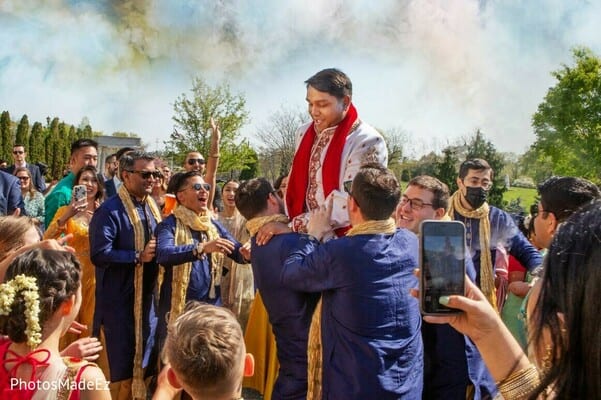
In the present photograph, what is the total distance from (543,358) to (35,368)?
186cm

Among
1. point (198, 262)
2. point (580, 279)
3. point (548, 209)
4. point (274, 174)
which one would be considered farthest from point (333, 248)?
point (274, 174)

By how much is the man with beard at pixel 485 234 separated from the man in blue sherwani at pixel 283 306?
→ 1534 mm

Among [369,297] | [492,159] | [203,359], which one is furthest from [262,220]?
[492,159]

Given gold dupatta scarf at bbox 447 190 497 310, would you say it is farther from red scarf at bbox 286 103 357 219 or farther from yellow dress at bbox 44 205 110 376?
yellow dress at bbox 44 205 110 376

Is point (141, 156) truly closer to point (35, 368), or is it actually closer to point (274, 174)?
point (35, 368)

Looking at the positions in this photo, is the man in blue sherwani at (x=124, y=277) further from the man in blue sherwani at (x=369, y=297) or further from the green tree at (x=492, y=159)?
the green tree at (x=492, y=159)

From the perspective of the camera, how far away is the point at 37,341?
2064 mm

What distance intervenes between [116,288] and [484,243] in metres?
3.04

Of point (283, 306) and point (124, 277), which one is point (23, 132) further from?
point (283, 306)

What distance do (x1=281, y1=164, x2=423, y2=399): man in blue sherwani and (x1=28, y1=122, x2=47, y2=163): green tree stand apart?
3366cm

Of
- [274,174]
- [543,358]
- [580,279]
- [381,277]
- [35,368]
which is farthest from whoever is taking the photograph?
[274,174]

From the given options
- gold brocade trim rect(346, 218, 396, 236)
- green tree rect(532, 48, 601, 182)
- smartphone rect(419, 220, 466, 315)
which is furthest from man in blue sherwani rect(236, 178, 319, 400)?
green tree rect(532, 48, 601, 182)

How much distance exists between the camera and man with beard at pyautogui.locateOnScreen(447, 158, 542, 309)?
4047 mm

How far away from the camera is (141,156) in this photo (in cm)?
458
